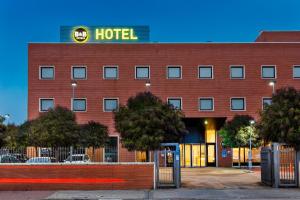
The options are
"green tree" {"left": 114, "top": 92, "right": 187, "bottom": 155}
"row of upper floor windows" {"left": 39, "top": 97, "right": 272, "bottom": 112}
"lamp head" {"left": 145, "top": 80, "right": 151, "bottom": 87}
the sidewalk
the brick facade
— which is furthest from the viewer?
"row of upper floor windows" {"left": 39, "top": 97, "right": 272, "bottom": 112}

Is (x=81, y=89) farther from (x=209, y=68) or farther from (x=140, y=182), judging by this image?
(x=140, y=182)

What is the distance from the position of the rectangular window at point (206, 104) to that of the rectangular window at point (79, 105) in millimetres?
12471

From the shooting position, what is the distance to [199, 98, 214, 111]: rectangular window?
62.4 meters

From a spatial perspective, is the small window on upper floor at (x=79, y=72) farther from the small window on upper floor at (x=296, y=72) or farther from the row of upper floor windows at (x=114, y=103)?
the small window on upper floor at (x=296, y=72)

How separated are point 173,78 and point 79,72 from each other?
1002cm

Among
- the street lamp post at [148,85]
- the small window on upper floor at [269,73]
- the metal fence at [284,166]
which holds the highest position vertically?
the small window on upper floor at [269,73]

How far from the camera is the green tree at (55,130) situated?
1597 inches

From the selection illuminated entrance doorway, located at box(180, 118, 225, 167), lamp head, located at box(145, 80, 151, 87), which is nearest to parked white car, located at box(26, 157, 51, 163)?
lamp head, located at box(145, 80, 151, 87)

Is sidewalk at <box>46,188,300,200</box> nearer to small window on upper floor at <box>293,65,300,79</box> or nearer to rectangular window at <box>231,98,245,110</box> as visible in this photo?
rectangular window at <box>231,98,245,110</box>

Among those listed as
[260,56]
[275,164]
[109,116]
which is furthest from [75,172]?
[260,56]

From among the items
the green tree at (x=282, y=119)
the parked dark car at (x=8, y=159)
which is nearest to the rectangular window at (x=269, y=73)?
the green tree at (x=282, y=119)

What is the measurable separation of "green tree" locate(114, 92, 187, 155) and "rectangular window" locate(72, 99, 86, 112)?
30603 mm

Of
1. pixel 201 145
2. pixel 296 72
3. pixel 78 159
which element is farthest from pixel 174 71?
pixel 78 159

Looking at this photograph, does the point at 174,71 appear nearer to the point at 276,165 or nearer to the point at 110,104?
the point at 110,104
